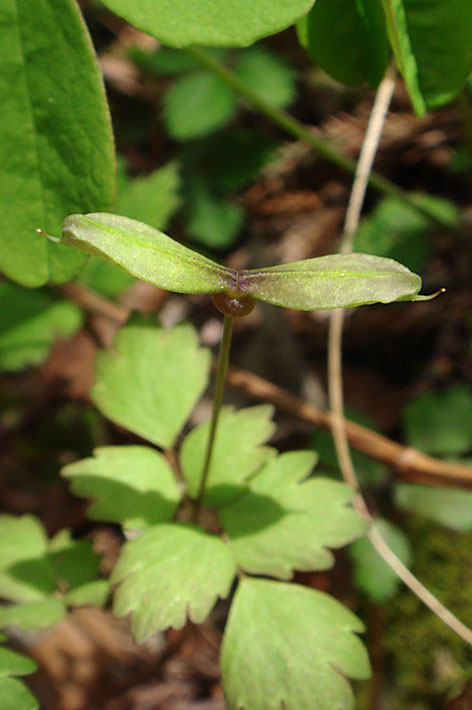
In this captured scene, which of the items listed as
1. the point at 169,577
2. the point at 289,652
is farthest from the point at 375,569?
the point at 169,577

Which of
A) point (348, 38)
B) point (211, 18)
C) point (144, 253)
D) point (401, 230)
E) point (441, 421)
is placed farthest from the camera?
point (401, 230)

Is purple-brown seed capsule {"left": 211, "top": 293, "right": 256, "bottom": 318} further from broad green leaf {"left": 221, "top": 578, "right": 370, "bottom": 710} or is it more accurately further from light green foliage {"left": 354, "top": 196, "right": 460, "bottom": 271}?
light green foliage {"left": 354, "top": 196, "right": 460, "bottom": 271}

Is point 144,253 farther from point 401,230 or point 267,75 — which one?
point 267,75

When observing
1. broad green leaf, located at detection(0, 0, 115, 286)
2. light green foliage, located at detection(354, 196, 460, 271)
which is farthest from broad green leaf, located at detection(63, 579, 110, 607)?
light green foliage, located at detection(354, 196, 460, 271)

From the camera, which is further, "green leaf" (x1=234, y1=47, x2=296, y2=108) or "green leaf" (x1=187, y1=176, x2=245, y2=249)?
"green leaf" (x1=187, y1=176, x2=245, y2=249)

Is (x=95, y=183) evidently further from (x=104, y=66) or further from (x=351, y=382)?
(x=104, y=66)

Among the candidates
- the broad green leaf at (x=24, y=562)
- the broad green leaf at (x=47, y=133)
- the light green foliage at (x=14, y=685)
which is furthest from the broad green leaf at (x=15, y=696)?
the broad green leaf at (x=47, y=133)

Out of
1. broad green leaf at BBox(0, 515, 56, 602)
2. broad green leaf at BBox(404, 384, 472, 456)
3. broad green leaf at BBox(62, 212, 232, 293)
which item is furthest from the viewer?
broad green leaf at BBox(404, 384, 472, 456)
